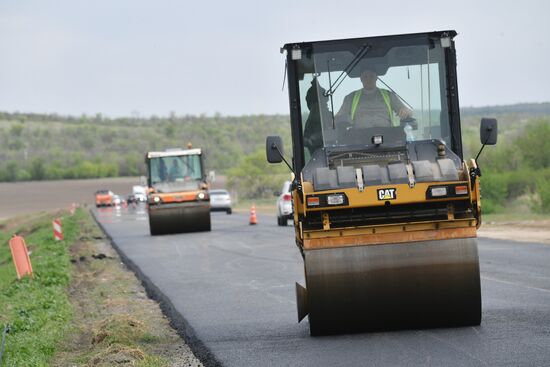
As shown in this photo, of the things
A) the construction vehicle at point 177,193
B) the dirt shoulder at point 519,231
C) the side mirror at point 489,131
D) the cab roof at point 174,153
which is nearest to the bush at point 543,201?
the dirt shoulder at point 519,231

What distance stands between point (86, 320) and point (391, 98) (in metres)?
5.41

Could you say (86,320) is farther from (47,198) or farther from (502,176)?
(47,198)

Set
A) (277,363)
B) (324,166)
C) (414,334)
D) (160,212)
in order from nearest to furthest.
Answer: (277,363) < (414,334) < (324,166) < (160,212)

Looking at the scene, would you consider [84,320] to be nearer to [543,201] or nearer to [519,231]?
[519,231]

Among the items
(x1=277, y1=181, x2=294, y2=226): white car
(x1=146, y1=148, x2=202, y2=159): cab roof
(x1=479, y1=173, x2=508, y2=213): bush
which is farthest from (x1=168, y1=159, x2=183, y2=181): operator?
(x1=479, y1=173, x2=508, y2=213): bush

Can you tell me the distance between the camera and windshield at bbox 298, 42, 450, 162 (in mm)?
10656

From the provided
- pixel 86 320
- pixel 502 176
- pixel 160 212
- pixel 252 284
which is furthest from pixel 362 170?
pixel 502 176

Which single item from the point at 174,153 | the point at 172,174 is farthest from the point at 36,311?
the point at 174,153

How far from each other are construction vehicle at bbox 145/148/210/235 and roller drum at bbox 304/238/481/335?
22.7m

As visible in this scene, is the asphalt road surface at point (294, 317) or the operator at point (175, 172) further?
the operator at point (175, 172)

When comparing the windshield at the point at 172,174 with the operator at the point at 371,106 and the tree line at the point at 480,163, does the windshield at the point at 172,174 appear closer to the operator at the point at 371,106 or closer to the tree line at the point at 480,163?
the tree line at the point at 480,163

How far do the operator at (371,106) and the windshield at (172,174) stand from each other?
74.4ft

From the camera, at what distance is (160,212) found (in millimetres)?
32219

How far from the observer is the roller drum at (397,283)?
9.68 metres
